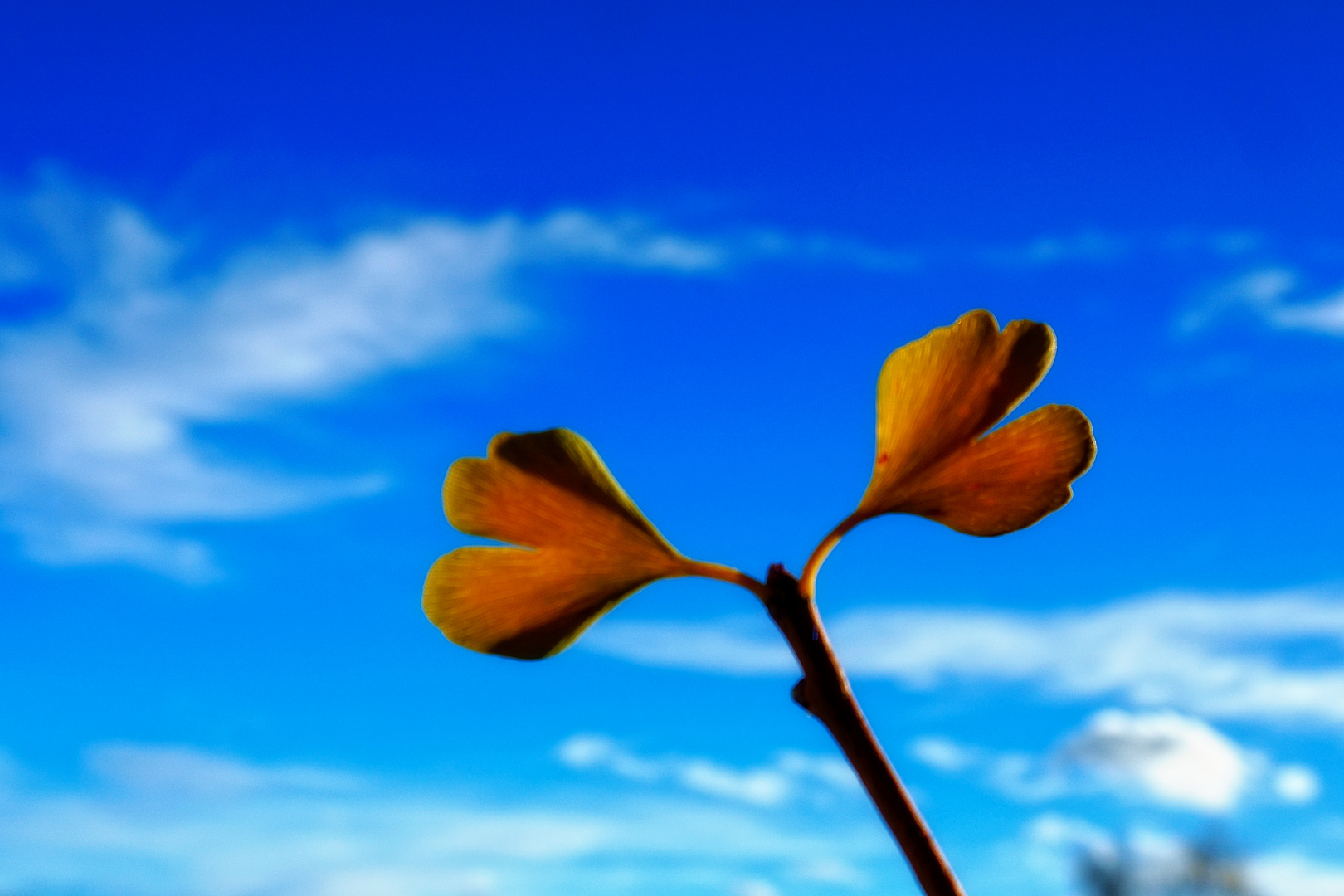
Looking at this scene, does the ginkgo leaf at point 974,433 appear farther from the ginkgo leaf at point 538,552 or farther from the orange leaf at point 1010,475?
the ginkgo leaf at point 538,552

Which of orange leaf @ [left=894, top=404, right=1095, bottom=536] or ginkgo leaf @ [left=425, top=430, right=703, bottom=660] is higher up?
orange leaf @ [left=894, top=404, right=1095, bottom=536]

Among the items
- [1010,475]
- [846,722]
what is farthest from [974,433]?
[846,722]

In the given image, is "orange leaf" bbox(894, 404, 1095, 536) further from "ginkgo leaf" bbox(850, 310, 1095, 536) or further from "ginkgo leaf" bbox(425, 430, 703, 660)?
"ginkgo leaf" bbox(425, 430, 703, 660)

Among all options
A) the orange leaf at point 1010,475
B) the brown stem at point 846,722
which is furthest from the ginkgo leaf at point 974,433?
the brown stem at point 846,722

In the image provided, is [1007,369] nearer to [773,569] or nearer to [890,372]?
[890,372]

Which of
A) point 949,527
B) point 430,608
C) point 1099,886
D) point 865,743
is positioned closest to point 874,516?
point 949,527

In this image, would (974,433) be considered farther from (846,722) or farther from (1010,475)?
(846,722)

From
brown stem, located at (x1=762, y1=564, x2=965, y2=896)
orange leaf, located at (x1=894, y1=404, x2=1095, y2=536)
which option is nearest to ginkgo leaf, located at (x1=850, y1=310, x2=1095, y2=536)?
orange leaf, located at (x1=894, y1=404, x2=1095, y2=536)
